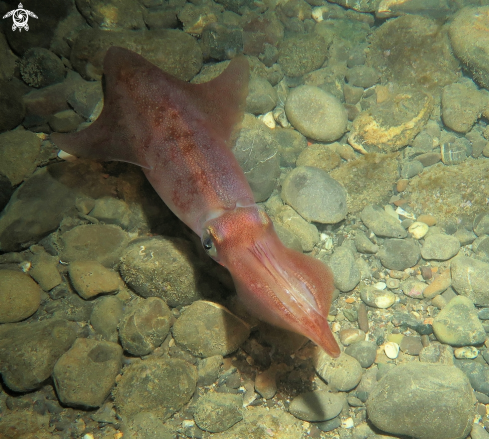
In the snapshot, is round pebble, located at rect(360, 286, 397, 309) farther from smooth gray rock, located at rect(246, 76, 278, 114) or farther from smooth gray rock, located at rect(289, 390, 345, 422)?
smooth gray rock, located at rect(246, 76, 278, 114)

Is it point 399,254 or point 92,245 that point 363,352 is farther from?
point 92,245

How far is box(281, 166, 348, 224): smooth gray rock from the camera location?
176 inches

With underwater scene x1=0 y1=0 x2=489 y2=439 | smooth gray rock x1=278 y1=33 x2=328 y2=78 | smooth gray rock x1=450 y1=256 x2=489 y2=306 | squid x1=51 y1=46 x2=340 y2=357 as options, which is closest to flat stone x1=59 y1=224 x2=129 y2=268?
underwater scene x1=0 y1=0 x2=489 y2=439

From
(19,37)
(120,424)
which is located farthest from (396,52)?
(120,424)

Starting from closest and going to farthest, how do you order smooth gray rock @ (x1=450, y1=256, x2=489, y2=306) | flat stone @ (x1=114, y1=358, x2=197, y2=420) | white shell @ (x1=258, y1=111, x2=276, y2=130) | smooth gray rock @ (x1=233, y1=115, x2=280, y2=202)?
flat stone @ (x1=114, y1=358, x2=197, y2=420), smooth gray rock @ (x1=450, y1=256, x2=489, y2=306), smooth gray rock @ (x1=233, y1=115, x2=280, y2=202), white shell @ (x1=258, y1=111, x2=276, y2=130)

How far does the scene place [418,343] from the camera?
13.0ft

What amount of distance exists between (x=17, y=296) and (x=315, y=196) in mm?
3816

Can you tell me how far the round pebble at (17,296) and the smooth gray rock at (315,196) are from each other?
3362 millimetres

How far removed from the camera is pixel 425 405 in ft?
10.8

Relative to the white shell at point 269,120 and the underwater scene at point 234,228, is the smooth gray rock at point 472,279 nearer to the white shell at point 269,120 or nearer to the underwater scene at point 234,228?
the underwater scene at point 234,228

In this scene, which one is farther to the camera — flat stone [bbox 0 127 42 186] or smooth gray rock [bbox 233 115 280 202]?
smooth gray rock [bbox 233 115 280 202]

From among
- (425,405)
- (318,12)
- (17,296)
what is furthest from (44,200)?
(318,12)

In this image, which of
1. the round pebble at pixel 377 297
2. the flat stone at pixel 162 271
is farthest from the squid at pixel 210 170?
the round pebble at pixel 377 297

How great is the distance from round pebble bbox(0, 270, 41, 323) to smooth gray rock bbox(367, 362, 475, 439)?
3.94 metres
